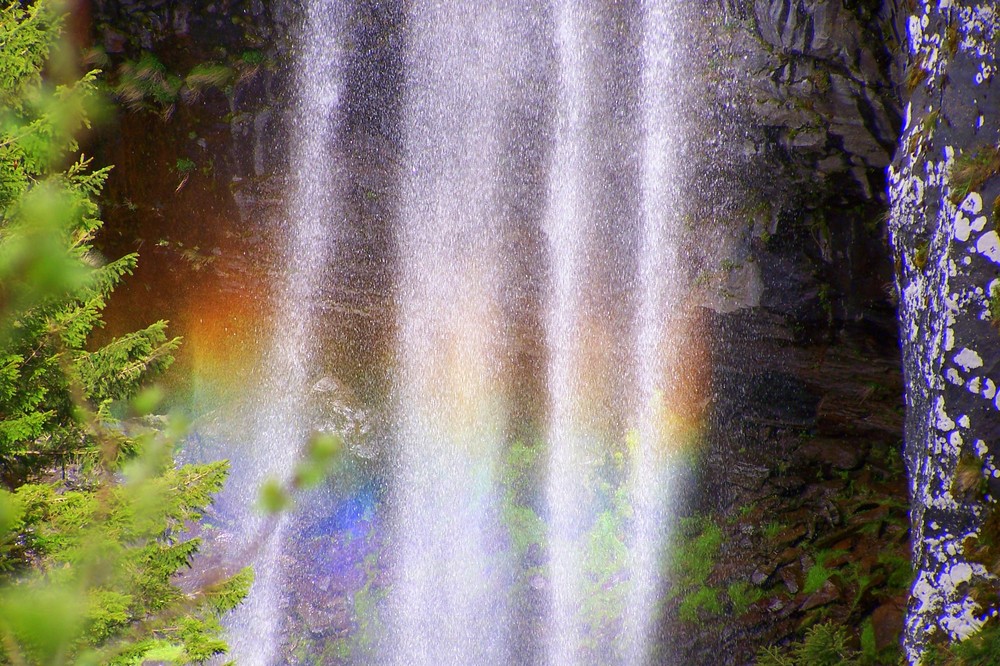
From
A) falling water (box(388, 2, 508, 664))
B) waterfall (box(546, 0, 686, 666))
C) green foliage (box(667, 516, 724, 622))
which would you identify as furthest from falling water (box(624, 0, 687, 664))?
falling water (box(388, 2, 508, 664))

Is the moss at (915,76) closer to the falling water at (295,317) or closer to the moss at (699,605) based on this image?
the moss at (699,605)

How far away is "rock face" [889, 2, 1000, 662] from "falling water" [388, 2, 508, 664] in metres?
4.90

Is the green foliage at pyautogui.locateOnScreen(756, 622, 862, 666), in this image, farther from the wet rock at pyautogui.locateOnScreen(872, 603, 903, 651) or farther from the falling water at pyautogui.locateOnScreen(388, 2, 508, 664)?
the falling water at pyautogui.locateOnScreen(388, 2, 508, 664)

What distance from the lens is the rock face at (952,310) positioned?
3881 mm

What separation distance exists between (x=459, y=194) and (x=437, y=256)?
81cm

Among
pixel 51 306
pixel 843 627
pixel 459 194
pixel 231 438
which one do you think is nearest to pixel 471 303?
pixel 459 194

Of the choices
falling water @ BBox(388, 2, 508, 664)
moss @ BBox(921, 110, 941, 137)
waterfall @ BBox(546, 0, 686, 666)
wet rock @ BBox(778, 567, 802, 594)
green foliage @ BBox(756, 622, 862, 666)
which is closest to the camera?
moss @ BBox(921, 110, 941, 137)

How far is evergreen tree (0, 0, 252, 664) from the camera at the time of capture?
262 centimetres

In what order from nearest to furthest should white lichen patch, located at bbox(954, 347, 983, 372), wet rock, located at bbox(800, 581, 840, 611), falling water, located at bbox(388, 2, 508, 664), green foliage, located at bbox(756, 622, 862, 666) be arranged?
1. white lichen patch, located at bbox(954, 347, 983, 372)
2. green foliage, located at bbox(756, 622, 862, 666)
3. wet rock, located at bbox(800, 581, 840, 611)
4. falling water, located at bbox(388, 2, 508, 664)

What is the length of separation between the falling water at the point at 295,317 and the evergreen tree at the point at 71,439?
4404 mm

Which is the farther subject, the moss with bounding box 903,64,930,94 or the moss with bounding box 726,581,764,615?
the moss with bounding box 726,581,764,615

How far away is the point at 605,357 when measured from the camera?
28.3 ft

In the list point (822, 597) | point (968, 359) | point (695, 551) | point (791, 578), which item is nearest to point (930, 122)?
point (968, 359)

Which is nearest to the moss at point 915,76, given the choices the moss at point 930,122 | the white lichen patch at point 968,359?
the moss at point 930,122
